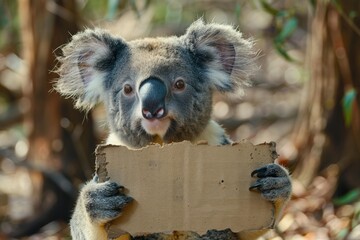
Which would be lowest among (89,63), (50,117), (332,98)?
(89,63)

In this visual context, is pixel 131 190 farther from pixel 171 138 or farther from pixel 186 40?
pixel 186 40

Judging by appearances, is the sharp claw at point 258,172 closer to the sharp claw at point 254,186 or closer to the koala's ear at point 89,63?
the sharp claw at point 254,186

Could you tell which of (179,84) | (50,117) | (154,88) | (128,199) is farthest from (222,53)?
(50,117)

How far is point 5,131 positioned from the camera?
8352 mm

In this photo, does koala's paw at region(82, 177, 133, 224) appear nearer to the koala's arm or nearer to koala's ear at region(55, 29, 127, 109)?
the koala's arm

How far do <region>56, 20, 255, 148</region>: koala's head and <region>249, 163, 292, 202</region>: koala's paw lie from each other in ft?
1.74

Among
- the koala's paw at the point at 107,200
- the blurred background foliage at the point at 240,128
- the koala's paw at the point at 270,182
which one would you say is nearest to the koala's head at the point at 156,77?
the koala's paw at the point at 107,200

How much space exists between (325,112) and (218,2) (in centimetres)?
366

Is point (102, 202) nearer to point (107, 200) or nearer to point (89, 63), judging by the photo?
point (107, 200)

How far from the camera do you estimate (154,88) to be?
3746 millimetres

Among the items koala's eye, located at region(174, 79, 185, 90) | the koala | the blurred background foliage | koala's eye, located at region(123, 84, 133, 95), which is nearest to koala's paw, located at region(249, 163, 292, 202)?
the koala

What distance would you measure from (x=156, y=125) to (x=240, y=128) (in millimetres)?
4781

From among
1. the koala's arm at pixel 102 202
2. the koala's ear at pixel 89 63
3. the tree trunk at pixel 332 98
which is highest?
the tree trunk at pixel 332 98

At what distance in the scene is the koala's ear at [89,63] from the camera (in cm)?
434
